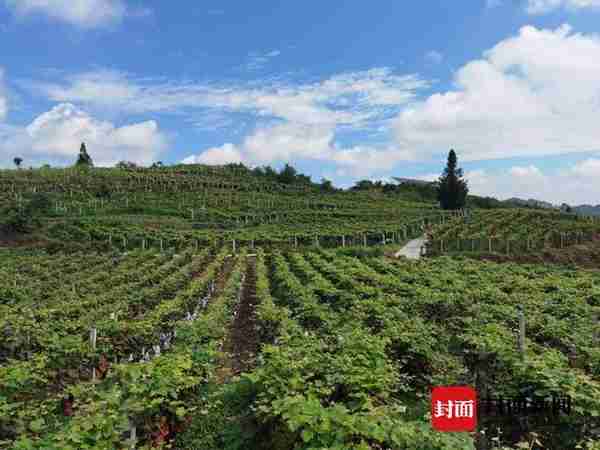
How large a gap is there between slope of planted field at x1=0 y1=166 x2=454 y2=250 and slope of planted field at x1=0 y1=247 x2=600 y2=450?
23.9 meters

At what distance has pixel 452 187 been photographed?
2537 inches

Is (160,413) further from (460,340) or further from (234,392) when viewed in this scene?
(460,340)

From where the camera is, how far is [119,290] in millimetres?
15398

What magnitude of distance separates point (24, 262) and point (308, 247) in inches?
781

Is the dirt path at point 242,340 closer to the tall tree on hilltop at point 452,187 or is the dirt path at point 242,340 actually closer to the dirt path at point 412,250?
the dirt path at point 412,250

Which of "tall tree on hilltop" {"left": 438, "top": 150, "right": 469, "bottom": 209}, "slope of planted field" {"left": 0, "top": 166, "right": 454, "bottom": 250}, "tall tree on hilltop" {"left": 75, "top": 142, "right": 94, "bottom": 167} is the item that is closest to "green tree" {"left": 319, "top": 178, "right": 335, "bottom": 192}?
"slope of planted field" {"left": 0, "top": 166, "right": 454, "bottom": 250}

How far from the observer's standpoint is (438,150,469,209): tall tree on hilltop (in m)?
64.1

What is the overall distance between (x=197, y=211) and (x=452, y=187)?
38038 mm

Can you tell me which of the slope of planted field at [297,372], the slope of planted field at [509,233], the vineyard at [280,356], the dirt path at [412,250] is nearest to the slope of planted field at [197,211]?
the dirt path at [412,250]

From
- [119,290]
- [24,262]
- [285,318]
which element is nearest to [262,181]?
[24,262]

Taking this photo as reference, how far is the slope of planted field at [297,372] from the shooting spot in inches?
166

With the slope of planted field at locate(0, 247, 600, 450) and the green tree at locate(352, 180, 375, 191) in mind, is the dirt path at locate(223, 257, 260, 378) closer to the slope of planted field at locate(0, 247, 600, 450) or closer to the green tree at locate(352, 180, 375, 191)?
the slope of planted field at locate(0, 247, 600, 450)

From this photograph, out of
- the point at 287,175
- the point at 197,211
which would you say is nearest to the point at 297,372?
the point at 197,211

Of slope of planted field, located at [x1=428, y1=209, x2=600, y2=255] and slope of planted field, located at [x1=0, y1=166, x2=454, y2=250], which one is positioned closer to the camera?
slope of planted field, located at [x1=428, y1=209, x2=600, y2=255]
